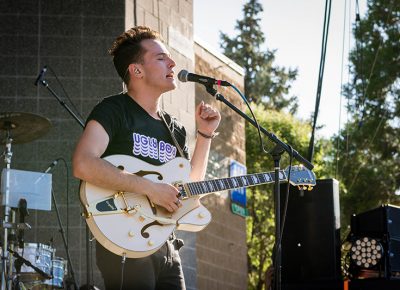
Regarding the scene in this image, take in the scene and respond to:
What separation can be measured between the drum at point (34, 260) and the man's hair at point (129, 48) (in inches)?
Result: 108

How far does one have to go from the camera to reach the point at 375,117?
23.2 metres

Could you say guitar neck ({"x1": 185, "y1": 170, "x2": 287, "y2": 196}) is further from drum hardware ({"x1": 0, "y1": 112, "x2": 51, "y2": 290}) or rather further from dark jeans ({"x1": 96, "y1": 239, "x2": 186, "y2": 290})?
drum hardware ({"x1": 0, "y1": 112, "x2": 51, "y2": 290})

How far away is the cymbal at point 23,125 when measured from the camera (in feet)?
22.7

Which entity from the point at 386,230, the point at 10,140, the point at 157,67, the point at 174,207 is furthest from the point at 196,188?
the point at 10,140

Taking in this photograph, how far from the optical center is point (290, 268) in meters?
6.06

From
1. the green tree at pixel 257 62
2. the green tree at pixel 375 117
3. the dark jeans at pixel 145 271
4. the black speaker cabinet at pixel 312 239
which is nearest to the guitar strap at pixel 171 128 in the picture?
the dark jeans at pixel 145 271

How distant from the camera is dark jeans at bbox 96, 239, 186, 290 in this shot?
13.3ft

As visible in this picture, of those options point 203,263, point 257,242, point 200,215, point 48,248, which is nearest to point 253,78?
point 257,242

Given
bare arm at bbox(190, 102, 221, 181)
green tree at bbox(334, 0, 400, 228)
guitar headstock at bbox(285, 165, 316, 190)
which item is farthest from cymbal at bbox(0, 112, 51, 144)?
green tree at bbox(334, 0, 400, 228)

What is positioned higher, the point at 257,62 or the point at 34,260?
the point at 257,62

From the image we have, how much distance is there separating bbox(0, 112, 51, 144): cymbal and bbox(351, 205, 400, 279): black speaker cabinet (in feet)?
9.41

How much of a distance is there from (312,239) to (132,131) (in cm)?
224

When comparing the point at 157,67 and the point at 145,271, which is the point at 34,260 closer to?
the point at 157,67

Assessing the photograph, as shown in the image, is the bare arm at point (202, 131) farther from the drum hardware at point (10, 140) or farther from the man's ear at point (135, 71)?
the drum hardware at point (10, 140)
